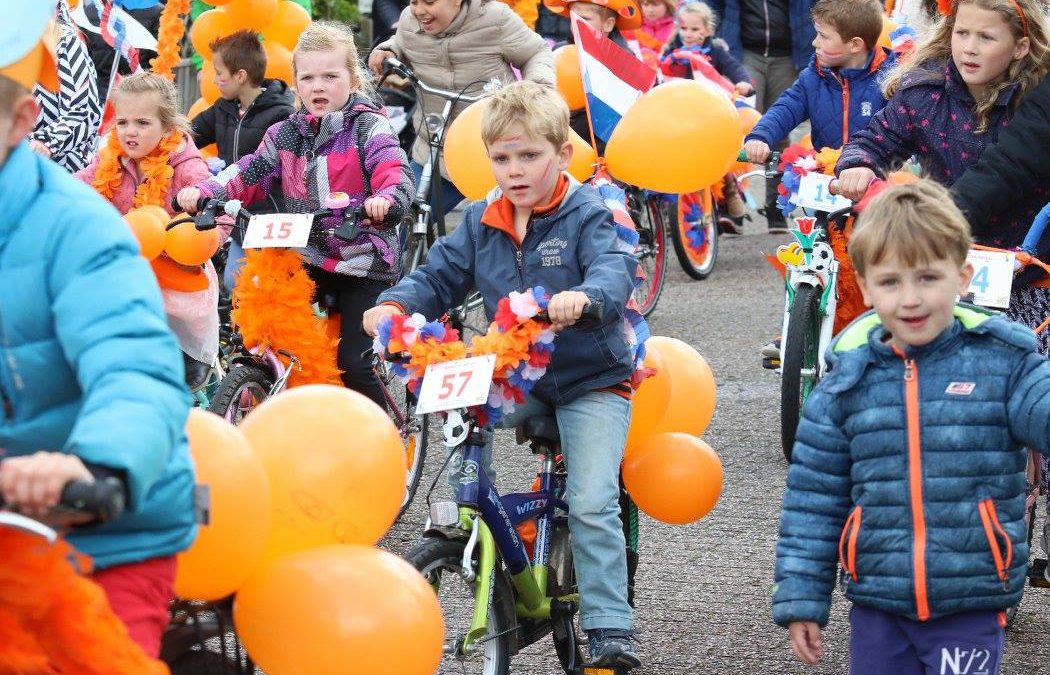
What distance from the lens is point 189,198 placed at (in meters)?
6.21

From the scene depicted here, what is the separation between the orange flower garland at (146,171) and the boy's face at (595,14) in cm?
391

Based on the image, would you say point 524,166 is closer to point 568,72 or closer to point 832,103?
point 832,103

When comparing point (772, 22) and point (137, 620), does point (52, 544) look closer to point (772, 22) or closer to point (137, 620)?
point (137, 620)

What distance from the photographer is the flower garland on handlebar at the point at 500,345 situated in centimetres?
421

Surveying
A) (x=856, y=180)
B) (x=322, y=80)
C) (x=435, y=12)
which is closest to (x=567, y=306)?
(x=856, y=180)

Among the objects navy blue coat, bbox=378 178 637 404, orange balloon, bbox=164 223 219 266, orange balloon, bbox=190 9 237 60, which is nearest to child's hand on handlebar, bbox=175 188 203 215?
orange balloon, bbox=164 223 219 266

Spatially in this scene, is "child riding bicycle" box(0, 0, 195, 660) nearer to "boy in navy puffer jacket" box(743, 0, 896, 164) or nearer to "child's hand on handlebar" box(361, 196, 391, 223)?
"child's hand on handlebar" box(361, 196, 391, 223)

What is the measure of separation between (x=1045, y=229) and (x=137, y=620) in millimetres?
3375

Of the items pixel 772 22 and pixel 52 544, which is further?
pixel 772 22

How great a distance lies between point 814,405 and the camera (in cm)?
360

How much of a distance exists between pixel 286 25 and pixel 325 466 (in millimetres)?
6707

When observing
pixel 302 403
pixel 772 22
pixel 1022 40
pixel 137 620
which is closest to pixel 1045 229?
pixel 1022 40

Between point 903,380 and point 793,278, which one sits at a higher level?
point 903,380

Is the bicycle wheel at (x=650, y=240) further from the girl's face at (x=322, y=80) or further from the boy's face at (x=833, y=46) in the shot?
the girl's face at (x=322, y=80)
